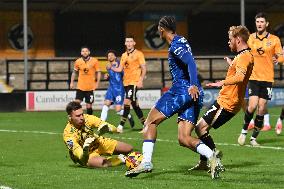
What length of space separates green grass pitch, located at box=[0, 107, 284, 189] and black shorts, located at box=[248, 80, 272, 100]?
0.94m

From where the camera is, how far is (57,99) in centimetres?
3288

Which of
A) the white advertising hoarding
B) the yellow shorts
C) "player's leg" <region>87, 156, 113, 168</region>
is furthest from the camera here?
the white advertising hoarding

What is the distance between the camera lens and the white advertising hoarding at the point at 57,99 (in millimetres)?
32281

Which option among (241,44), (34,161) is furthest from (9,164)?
(241,44)

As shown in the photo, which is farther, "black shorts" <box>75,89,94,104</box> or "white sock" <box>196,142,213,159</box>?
"black shorts" <box>75,89,94,104</box>

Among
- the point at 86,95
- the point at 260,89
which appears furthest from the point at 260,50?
the point at 86,95

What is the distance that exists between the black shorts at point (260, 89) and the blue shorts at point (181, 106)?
18.3 feet

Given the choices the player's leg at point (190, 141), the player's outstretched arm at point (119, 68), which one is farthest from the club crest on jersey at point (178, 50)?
the player's outstretched arm at point (119, 68)

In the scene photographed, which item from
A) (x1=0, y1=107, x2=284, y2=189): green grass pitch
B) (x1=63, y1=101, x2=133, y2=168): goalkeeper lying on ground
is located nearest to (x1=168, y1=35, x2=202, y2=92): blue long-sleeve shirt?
(x1=0, y1=107, x2=284, y2=189): green grass pitch

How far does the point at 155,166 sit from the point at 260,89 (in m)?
4.82

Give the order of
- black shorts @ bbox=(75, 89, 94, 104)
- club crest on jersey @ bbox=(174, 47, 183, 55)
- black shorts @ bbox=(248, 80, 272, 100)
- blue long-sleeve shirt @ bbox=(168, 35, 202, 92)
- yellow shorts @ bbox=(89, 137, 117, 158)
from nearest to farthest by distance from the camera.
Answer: blue long-sleeve shirt @ bbox=(168, 35, 202, 92) → club crest on jersey @ bbox=(174, 47, 183, 55) → yellow shorts @ bbox=(89, 137, 117, 158) → black shorts @ bbox=(248, 80, 272, 100) → black shorts @ bbox=(75, 89, 94, 104)

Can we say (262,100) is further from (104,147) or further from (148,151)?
(148,151)

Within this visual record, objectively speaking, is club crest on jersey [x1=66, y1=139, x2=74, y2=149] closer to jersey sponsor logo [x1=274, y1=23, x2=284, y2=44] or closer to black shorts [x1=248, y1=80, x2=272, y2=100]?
black shorts [x1=248, y1=80, x2=272, y2=100]

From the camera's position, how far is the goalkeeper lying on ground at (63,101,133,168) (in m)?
12.0
